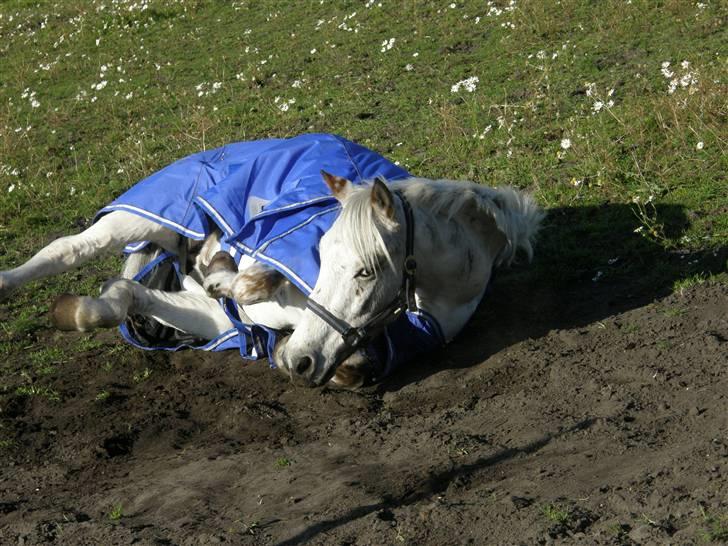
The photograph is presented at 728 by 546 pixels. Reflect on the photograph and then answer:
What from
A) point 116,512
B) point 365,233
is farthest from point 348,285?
point 116,512

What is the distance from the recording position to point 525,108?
9.56 m

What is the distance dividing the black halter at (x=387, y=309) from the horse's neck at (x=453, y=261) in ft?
0.38

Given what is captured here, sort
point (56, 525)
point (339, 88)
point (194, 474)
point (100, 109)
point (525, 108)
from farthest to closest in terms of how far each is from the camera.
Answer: point (100, 109)
point (339, 88)
point (525, 108)
point (194, 474)
point (56, 525)

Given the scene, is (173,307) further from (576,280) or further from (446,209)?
(576,280)

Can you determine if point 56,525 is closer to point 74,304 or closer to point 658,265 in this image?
point 74,304

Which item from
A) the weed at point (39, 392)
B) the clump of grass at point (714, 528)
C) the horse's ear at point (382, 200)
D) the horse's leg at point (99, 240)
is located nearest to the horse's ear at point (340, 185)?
the horse's ear at point (382, 200)

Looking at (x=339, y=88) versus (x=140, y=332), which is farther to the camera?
(x=339, y=88)

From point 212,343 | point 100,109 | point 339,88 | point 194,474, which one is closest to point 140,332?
point 212,343

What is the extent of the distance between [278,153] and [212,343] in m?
1.34

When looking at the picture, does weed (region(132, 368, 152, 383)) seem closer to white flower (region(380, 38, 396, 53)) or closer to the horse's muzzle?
the horse's muzzle

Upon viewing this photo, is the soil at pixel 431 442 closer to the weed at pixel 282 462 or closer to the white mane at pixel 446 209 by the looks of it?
the weed at pixel 282 462

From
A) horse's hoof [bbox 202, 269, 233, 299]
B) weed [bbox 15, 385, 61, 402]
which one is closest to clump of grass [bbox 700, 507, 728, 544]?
horse's hoof [bbox 202, 269, 233, 299]

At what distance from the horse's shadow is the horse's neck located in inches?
10.1

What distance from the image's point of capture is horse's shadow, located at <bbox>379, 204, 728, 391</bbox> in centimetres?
640
